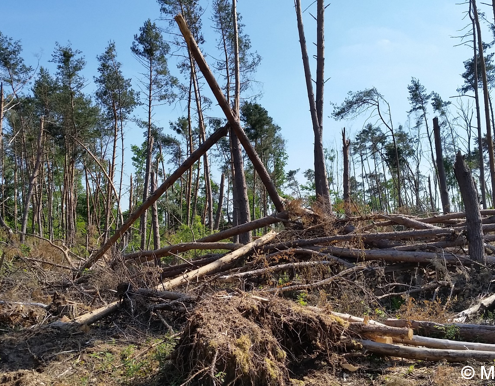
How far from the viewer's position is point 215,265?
6.81 m

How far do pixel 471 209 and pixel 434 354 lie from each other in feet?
9.12

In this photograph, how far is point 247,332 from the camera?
365 cm

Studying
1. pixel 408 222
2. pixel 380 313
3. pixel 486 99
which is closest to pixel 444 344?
pixel 380 313

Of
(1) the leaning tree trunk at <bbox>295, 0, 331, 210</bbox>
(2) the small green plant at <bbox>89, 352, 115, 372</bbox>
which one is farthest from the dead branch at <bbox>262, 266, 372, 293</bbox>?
(1) the leaning tree trunk at <bbox>295, 0, 331, 210</bbox>

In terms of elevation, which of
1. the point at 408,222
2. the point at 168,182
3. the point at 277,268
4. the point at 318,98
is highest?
the point at 318,98

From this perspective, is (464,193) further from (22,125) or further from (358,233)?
(22,125)

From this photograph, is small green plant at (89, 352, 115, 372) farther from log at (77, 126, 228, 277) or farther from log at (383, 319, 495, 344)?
log at (77, 126, 228, 277)

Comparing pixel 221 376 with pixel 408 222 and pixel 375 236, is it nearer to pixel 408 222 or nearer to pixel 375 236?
pixel 375 236

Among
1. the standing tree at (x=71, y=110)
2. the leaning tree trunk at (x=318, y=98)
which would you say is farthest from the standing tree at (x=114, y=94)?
the leaning tree trunk at (x=318, y=98)

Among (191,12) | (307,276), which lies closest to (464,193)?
(307,276)

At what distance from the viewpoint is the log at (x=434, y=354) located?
3.73 m

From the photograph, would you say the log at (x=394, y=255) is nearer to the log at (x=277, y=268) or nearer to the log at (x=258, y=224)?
the log at (x=277, y=268)

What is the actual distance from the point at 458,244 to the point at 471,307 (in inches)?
58.1

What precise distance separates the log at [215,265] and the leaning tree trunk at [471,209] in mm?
3199
